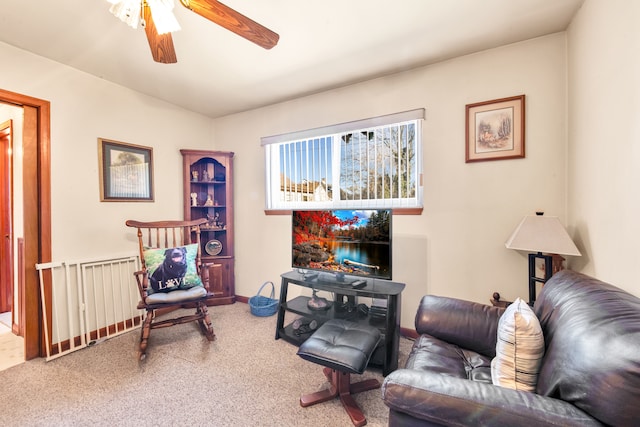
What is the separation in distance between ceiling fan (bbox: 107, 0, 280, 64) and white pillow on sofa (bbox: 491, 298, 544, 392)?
1.83m

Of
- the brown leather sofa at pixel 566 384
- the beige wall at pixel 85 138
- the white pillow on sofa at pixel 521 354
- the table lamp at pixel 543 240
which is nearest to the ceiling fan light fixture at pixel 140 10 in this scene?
the beige wall at pixel 85 138

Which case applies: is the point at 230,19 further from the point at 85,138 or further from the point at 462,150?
the point at 85,138

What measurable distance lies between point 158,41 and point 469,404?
2210mm

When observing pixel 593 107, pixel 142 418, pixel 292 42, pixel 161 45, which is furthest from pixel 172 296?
pixel 593 107

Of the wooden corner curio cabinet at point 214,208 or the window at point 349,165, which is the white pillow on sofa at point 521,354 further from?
the wooden corner curio cabinet at point 214,208

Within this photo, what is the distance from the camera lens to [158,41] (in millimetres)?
A: 1517

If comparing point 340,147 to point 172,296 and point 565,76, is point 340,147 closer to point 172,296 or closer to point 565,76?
point 565,76

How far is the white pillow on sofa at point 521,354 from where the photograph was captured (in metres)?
1.01

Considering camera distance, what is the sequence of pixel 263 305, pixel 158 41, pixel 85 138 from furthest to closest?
pixel 263 305 < pixel 85 138 < pixel 158 41

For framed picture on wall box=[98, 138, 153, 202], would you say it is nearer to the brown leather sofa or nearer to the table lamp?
the brown leather sofa

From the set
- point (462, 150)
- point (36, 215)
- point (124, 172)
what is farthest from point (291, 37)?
point (36, 215)

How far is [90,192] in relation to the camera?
2.51 m

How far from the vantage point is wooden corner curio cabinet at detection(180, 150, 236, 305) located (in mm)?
3338

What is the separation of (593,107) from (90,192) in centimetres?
390
